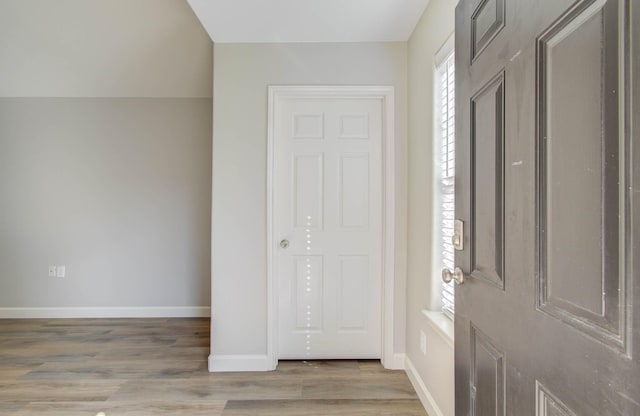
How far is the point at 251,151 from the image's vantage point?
2203 millimetres

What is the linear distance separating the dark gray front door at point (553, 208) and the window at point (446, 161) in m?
0.64

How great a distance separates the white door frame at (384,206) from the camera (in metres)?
2.20

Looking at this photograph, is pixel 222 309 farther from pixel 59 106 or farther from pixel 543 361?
pixel 59 106

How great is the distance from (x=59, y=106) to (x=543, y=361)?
4327 mm

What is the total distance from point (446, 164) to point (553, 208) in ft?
3.57

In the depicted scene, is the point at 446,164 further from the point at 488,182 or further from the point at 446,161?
the point at 488,182

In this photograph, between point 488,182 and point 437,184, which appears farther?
point 437,184

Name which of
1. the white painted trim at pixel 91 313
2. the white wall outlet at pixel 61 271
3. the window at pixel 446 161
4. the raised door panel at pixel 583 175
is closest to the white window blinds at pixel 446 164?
the window at pixel 446 161

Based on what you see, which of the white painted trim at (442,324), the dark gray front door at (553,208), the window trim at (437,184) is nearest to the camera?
the dark gray front door at (553,208)

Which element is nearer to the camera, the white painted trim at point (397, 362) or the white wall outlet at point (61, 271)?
the white painted trim at point (397, 362)

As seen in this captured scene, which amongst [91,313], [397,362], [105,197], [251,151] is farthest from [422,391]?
[105,197]

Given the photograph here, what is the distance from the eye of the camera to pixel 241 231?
7.25 ft

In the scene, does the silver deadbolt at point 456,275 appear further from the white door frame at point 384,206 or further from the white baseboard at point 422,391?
the white door frame at point 384,206

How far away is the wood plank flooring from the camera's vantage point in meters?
1.79
